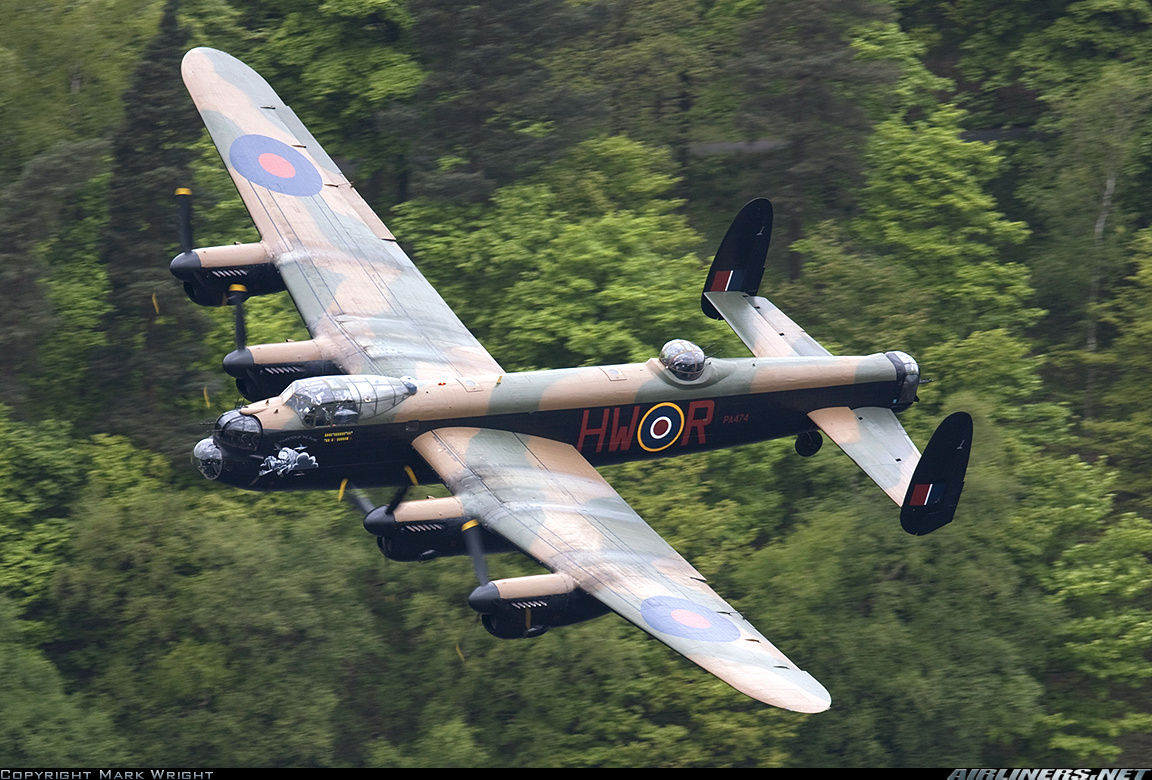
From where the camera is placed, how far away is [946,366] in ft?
143

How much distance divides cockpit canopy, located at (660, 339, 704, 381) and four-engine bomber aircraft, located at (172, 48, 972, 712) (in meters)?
0.05

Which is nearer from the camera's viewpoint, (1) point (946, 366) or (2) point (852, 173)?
(1) point (946, 366)

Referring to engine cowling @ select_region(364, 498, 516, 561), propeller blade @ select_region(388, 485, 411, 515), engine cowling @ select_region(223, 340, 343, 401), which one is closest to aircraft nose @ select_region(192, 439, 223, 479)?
engine cowling @ select_region(223, 340, 343, 401)

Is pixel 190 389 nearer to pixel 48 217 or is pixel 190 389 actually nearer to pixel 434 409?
pixel 48 217

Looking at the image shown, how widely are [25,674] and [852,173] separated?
96.4 feet

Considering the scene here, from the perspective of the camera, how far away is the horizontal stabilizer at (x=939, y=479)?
32.8 meters

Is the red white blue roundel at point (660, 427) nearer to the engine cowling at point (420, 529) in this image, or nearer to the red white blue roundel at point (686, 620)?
the engine cowling at point (420, 529)

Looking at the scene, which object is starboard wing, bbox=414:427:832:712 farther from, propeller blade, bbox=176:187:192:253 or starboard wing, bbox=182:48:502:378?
propeller blade, bbox=176:187:192:253

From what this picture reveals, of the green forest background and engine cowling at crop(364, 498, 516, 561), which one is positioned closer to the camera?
engine cowling at crop(364, 498, 516, 561)

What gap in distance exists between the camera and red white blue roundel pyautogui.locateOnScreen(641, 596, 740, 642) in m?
29.2

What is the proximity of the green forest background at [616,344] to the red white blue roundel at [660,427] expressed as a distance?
3829 millimetres

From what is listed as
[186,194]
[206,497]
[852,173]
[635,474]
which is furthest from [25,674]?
[852,173]

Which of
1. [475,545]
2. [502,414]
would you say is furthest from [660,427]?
[475,545]

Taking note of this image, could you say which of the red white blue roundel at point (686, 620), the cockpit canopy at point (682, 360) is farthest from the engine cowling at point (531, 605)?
the cockpit canopy at point (682, 360)
